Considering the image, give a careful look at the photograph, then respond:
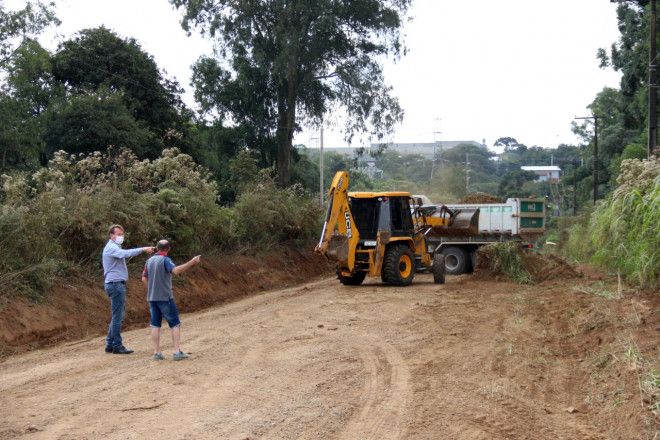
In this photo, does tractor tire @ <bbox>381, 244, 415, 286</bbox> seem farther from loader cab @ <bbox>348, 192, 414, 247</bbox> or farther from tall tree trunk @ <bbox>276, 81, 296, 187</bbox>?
tall tree trunk @ <bbox>276, 81, 296, 187</bbox>

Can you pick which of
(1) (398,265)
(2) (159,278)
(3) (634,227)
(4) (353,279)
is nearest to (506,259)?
(1) (398,265)

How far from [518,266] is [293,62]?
18727mm

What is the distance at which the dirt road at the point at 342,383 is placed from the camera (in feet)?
25.3

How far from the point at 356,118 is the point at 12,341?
29826 mm

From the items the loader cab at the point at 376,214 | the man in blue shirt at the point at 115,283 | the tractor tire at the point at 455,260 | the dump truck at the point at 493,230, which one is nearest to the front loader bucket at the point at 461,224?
the dump truck at the point at 493,230

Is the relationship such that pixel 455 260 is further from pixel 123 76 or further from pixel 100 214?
pixel 123 76

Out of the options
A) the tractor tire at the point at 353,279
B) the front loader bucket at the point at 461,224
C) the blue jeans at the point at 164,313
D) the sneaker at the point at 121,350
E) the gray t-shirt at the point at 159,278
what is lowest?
the sneaker at the point at 121,350

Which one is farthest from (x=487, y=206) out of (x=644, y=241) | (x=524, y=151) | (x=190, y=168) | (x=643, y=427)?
(x=524, y=151)

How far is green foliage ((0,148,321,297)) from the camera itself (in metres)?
15.3

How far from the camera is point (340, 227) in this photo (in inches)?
828

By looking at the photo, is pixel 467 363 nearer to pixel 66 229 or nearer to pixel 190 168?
pixel 66 229

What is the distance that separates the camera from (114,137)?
110 ft

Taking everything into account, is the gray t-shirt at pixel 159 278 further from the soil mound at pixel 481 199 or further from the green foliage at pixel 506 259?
the soil mound at pixel 481 199

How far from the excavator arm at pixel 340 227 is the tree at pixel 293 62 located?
1875 cm
